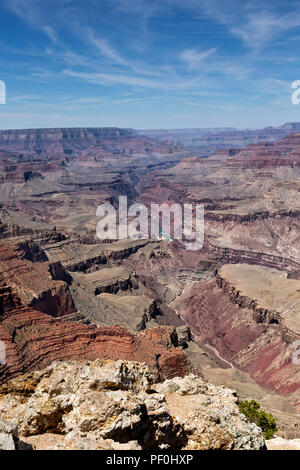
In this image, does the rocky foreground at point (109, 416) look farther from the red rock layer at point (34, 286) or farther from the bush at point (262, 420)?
the red rock layer at point (34, 286)

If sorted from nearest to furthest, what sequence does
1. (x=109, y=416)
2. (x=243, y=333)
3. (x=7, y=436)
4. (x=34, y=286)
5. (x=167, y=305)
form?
(x=7, y=436) → (x=109, y=416) → (x=34, y=286) → (x=243, y=333) → (x=167, y=305)

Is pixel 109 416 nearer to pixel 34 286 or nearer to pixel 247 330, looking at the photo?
pixel 34 286

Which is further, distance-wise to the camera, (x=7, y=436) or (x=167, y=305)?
(x=167, y=305)

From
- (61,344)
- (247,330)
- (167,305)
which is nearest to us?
(61,344)

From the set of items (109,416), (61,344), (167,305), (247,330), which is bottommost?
(167,305)

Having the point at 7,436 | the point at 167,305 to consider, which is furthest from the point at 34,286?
the point at 167,305
